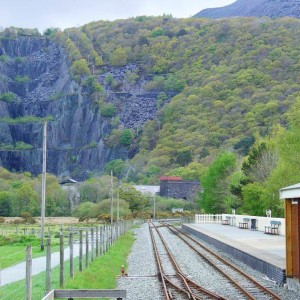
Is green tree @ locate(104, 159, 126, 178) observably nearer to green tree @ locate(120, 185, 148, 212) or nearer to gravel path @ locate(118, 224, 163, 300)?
green tree @ locate(120, 185, 148, 212)

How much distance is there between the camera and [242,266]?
22531 mm

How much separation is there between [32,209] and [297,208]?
269ft

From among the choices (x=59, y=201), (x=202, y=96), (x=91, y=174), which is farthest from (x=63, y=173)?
(x=59, y=201)

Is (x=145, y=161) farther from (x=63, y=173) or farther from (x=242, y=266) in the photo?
(x=242, y=266)

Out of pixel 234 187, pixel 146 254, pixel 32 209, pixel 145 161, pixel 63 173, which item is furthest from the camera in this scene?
pixel 63 173

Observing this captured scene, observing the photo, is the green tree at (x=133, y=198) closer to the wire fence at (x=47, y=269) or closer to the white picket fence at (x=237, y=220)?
the white picket fence at (x=237, y=220)

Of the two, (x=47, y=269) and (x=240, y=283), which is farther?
(x=240, y=283)

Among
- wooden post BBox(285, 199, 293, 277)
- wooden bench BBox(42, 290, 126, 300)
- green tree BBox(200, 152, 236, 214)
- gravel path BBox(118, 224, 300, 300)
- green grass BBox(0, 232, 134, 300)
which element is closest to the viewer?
wooden bench BBox(42, 290, 126, 300)

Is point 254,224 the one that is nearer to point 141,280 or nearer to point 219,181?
point 141,280

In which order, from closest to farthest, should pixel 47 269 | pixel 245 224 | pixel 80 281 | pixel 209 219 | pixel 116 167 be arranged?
pixel 47 269
pixel 80 281
pixel 245 224
pixel 209 219
pixel 116 167

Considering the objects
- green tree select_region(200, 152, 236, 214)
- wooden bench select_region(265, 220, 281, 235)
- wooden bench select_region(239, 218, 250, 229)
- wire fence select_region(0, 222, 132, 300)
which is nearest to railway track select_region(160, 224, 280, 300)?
wire fence select_region(0, 222, 132, 300)

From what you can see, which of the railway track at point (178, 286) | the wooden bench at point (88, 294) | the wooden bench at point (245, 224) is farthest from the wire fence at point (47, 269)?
the wooden bench at point (245, 224)

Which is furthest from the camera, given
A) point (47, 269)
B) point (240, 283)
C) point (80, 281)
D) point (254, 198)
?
point (254, 198)

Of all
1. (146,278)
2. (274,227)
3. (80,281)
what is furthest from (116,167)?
(80,281)
